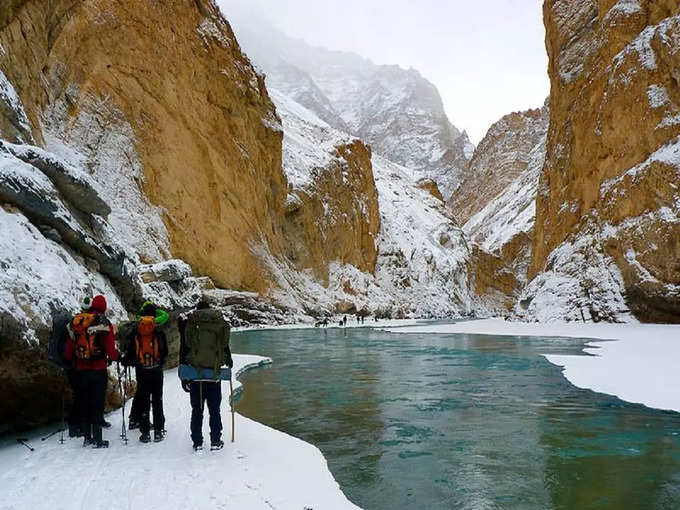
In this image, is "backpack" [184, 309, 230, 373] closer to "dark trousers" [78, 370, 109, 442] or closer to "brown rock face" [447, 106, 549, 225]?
"dark trousers" [78, 370, 109, 442]

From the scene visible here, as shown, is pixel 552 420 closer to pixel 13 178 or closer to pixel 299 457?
pixel 299 457

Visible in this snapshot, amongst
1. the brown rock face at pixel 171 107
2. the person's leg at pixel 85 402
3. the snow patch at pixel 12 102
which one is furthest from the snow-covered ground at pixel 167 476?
the brown rock face at pixel 171 107

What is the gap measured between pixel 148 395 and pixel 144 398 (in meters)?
0.06

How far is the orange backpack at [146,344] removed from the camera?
703 centimetres

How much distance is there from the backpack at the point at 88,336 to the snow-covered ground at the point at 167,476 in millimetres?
1169

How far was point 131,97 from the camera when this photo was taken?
146ft

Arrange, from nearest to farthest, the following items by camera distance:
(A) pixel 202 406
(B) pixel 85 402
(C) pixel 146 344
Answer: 1. (A) pixel 202 406
2. (B) pixel 85 402
3. (C) pixel 146 344

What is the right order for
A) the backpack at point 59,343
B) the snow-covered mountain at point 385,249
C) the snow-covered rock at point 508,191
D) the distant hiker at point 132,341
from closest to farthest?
the backpack at point 59,343 → the distant hiker at point 132,341 → the snow-covered mountain at point 385,249 → the snow-covered rock at point 508,191

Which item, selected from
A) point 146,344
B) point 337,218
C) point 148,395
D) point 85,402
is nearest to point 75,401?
point 85,402

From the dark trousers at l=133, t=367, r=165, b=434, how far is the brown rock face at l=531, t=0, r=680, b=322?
110ft

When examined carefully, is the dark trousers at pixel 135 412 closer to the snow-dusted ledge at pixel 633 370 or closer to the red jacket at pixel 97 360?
the red jacket at pixel 97 360

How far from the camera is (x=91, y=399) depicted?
680 cm

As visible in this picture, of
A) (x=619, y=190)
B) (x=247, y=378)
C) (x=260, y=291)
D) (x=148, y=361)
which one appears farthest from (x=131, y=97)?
(x=148, y=361)

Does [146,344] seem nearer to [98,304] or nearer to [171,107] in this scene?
[98,304]
